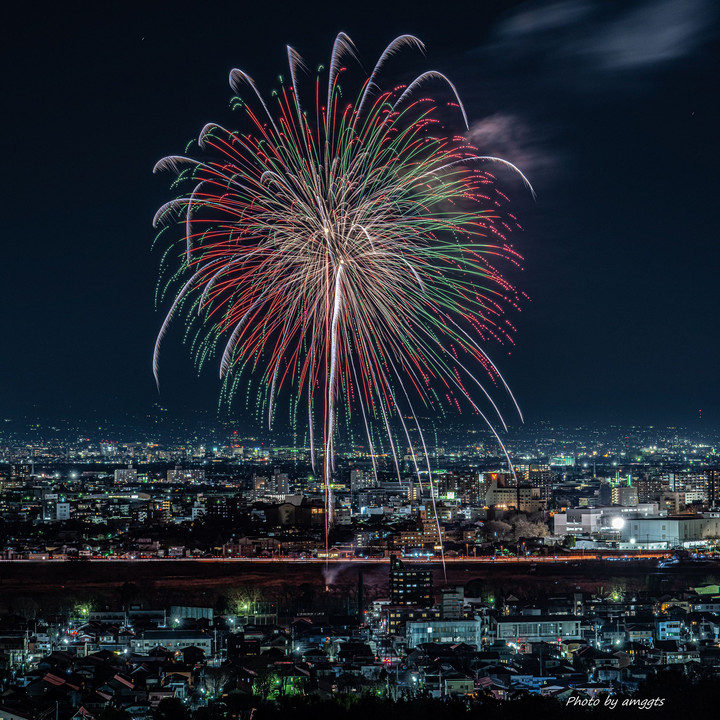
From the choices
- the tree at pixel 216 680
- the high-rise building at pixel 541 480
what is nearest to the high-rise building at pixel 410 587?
the tree at pixel 216 680

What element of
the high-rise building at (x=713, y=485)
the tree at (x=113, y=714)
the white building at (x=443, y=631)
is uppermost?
the high-rise building at (x=713, y=485)

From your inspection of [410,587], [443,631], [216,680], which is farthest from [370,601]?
[216,680]

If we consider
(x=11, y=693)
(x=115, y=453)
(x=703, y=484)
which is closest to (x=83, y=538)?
(x=11, y=693)

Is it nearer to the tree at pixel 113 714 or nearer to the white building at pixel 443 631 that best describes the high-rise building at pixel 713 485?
the white building at pixel 443 631

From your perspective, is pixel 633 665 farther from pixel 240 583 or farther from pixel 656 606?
pixel 240 583

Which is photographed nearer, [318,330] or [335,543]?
[318,330]

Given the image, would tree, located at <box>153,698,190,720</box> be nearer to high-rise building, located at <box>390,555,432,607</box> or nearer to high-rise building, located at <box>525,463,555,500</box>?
high-rise building, located at <box>390,555,432,607</box>

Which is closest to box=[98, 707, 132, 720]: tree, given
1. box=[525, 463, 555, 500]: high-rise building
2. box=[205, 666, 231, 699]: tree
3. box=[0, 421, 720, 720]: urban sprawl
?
box=[0, 421, 720, 720]: urban sprawl

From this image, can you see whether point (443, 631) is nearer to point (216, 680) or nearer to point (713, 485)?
point (216, 680)
